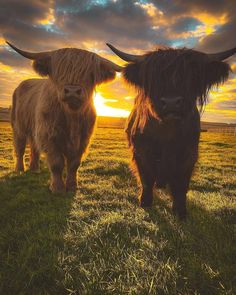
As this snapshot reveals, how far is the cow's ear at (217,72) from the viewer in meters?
3.62

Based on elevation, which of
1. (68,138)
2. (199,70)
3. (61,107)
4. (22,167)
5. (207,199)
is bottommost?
(22,167)

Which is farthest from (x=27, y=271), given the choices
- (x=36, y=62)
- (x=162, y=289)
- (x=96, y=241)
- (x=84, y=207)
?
(x=36, y=62)

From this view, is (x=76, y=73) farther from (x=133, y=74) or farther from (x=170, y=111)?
(x=170, y=111)

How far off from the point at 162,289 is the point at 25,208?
7.95ft

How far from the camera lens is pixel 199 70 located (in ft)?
11.5

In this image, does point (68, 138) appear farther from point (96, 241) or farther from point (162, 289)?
point (162, 289)

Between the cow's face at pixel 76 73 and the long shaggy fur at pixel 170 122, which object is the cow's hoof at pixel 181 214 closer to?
the long shaggy fur at pixel 170 122

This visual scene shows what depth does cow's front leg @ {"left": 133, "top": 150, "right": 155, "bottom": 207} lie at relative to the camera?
3799 mm

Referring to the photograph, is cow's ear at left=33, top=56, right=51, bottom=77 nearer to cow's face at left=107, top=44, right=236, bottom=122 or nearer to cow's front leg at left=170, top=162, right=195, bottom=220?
cow's face at left=107, top=44, right=236, bottom=122

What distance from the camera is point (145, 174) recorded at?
3924mm

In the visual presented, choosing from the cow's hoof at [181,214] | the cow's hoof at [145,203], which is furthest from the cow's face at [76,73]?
the cow's hoof at [181,214]

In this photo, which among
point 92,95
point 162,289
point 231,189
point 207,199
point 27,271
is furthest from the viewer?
point 231,189

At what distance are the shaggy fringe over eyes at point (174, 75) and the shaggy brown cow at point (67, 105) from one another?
0.86m

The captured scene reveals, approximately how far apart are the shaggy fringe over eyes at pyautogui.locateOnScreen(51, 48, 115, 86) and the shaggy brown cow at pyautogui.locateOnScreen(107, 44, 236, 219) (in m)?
0.75
